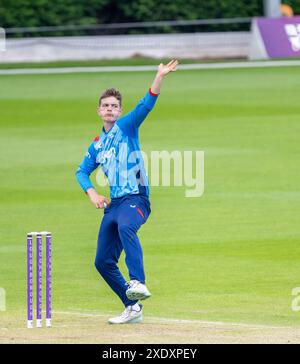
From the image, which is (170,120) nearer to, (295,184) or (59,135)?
(59,135)

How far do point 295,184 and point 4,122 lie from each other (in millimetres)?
9389

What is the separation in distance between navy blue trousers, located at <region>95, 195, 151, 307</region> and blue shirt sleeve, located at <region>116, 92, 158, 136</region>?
0.60 meters

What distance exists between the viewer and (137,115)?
11.2 metres

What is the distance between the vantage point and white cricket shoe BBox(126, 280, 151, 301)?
10.8m

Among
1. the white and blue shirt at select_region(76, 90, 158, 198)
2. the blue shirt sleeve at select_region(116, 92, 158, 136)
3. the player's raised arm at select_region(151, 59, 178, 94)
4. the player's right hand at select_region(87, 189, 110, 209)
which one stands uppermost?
the player's raised arm at select_region(151, 59, 178, 94)

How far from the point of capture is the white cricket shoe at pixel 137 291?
35.5ft

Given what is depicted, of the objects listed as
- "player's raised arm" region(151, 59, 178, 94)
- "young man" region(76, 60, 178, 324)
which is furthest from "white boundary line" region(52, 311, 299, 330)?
"player's raised arm" region(151, 59, 178, 94)

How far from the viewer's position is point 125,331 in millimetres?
10734

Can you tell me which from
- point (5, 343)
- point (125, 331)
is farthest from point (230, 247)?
point (5, 343)

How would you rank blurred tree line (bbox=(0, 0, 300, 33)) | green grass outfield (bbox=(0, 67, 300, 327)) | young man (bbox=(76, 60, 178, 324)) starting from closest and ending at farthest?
1. young man (bbox=(76, 60, 178, 324))
2. green grass outfield (bbox=(0, 67, 300, 327))
3. blurred tree line (bbox=(0, 0, 300, 33))

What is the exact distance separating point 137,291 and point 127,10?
127 ft

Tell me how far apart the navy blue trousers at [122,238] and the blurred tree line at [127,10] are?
34868 mm

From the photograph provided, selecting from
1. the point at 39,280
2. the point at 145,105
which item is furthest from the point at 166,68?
the point at 39,280

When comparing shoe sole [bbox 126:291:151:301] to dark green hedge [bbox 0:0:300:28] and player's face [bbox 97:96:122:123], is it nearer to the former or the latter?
player's face [bbox 97:96:122:123]
